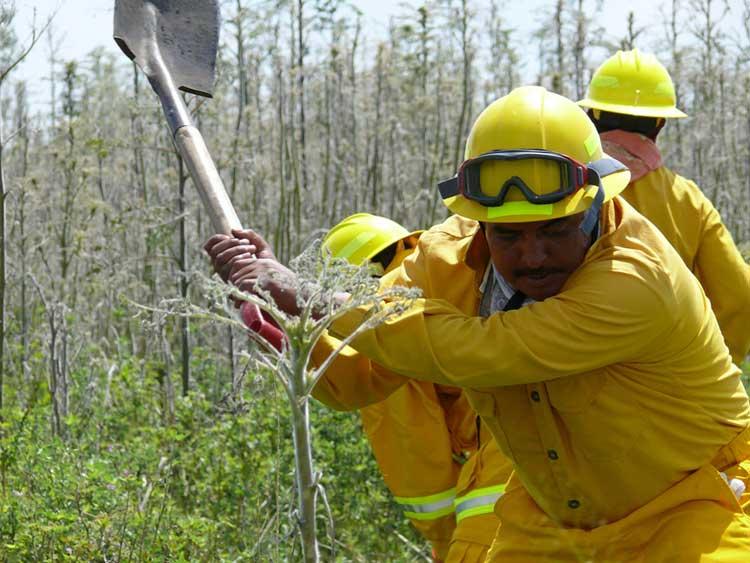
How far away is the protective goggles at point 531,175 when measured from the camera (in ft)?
8.23

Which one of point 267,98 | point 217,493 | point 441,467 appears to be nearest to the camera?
point 441,467

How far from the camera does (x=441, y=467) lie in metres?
3.73

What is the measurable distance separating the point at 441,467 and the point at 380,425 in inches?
9.7

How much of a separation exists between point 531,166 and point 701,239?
1.65 m

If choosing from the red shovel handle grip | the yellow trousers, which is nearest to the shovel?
the red shovel handle grip

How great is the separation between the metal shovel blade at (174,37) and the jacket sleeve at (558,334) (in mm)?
1358

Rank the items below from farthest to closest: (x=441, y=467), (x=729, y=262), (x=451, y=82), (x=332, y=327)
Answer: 1. (x=451, y=82)
2. (x=729, y=262)
3. (x=441, y=467)
4. (x=332, y=327)

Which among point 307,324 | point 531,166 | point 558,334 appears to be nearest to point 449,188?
point 531,166

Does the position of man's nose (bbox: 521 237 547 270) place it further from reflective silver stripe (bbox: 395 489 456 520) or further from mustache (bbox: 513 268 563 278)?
reflective silver stripe (bbox: 395 489 456 520)

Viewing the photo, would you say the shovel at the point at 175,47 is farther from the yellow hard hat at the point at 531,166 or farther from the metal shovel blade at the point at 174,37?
the yellow hard hat at the point at 531,166

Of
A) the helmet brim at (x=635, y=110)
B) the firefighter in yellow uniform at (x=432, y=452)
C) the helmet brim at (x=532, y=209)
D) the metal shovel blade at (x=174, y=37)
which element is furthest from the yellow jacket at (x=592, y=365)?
the helmet brim at (x=635, y=110)

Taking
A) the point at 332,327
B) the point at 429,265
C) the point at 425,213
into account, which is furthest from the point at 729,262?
the point at 425,213

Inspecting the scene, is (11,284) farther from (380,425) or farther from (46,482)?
(380,425)

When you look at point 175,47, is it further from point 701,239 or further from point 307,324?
point 701,239
